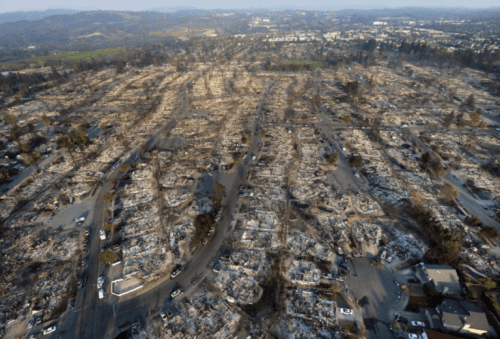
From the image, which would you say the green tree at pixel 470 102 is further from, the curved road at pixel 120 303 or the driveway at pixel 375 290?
the curved road at pixel 120 303

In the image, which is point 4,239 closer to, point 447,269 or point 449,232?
point 447,269

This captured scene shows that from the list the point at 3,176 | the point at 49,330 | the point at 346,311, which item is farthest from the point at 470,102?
the point at 3,176

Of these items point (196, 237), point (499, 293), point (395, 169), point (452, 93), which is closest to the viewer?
point (499, 293)

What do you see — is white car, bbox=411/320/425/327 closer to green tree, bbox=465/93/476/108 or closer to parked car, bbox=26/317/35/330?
parked car, bbox=26/317/35/330

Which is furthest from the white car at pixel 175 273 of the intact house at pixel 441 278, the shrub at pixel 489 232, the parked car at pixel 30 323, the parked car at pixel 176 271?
the shrub at pixel 489 232

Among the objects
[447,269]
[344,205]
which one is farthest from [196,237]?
[447,269]

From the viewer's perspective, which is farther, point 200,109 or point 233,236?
point 200,109
